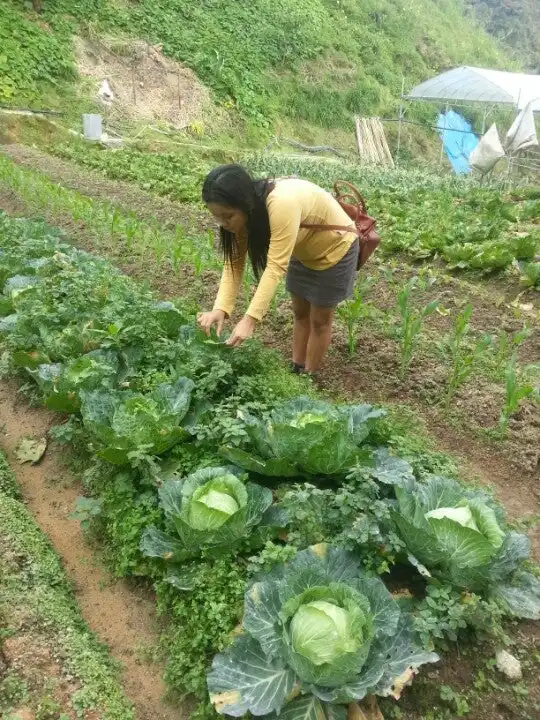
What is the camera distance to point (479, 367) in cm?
388

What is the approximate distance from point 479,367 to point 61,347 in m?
2.70

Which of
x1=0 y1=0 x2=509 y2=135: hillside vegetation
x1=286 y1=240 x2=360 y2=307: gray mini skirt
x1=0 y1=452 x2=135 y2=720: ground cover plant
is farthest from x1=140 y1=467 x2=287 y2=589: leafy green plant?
x1=0 y1=0 x2=509 y2=135: hillside vegetation

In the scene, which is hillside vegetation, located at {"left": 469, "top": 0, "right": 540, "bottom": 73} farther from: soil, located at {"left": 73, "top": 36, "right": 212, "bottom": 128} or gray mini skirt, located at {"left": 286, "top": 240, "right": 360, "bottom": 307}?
gray mini skirt, located at {"left": 286, "top": 240, "right": 360, "bottom": 307}

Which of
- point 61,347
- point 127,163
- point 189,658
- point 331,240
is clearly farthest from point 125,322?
point 127,163

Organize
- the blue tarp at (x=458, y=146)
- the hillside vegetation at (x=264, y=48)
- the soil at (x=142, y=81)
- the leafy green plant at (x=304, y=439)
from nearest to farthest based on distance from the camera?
the leafy green plant at (x=304, y=439)
the hillside vegetation at (x=264, y=48)
the soil at (x=142, y=81)
the blue tarp at (x=458, y=146)

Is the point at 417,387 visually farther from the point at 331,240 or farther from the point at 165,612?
the point at 165,612

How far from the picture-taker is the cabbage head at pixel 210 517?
7.09ft

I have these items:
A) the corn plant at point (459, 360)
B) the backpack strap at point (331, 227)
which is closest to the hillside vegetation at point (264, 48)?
the backpack strap at point (331, 227)

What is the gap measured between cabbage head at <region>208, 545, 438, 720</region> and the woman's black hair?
5.10 feet

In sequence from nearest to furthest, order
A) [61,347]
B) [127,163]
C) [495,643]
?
[495,643]
[61,347]
[127,163]

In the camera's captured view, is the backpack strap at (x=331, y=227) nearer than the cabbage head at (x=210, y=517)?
No

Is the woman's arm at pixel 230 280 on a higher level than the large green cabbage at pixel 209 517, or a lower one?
higher

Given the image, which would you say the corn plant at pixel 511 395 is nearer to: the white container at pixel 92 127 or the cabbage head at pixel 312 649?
the cabbage head at pixel 312 649

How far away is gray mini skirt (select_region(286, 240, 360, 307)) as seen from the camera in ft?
10.6
